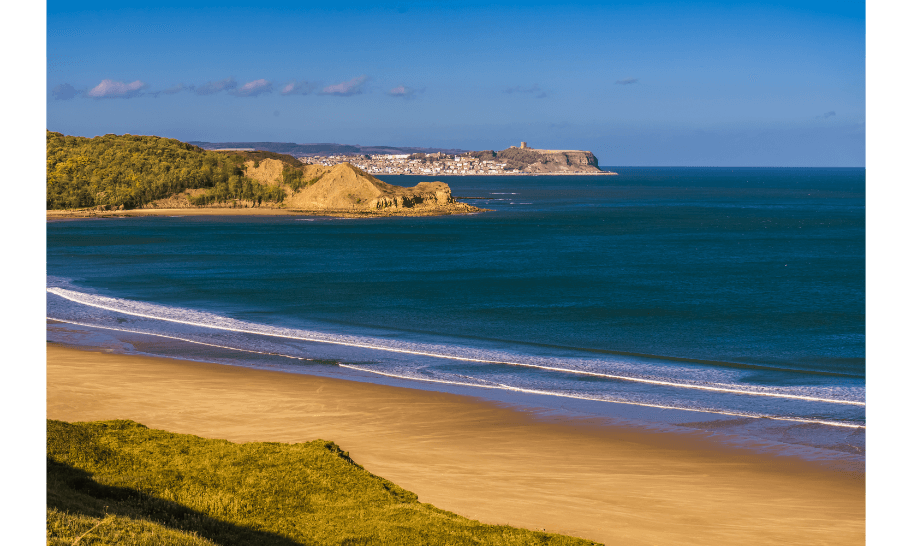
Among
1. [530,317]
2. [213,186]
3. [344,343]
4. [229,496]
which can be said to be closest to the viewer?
[229,496]

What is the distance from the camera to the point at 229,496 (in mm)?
9070

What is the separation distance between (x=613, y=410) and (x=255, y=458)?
9.50m

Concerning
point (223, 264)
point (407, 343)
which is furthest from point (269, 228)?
point (407, 343)

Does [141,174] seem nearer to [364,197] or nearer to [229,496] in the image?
[364,197]

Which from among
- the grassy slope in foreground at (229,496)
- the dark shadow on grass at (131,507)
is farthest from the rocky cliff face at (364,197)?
the dark shadow on grass at (131,507)

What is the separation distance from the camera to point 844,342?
2622 centimetres

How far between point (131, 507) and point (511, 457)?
7.29m

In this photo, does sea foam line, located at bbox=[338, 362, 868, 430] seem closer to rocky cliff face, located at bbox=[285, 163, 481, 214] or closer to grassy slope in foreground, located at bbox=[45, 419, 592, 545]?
grassy slope in foreground, located at bbox=[45, 419, 592, 545]

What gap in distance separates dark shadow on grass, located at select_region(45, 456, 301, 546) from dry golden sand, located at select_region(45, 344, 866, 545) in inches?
146

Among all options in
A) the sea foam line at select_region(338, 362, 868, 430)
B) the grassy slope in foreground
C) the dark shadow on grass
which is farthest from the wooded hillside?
the dark shadow on grass

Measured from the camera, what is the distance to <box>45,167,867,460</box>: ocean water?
19.5 m

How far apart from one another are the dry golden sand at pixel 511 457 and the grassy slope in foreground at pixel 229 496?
1.89 metres

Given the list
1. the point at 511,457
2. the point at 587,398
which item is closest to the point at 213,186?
the point at 587,398
